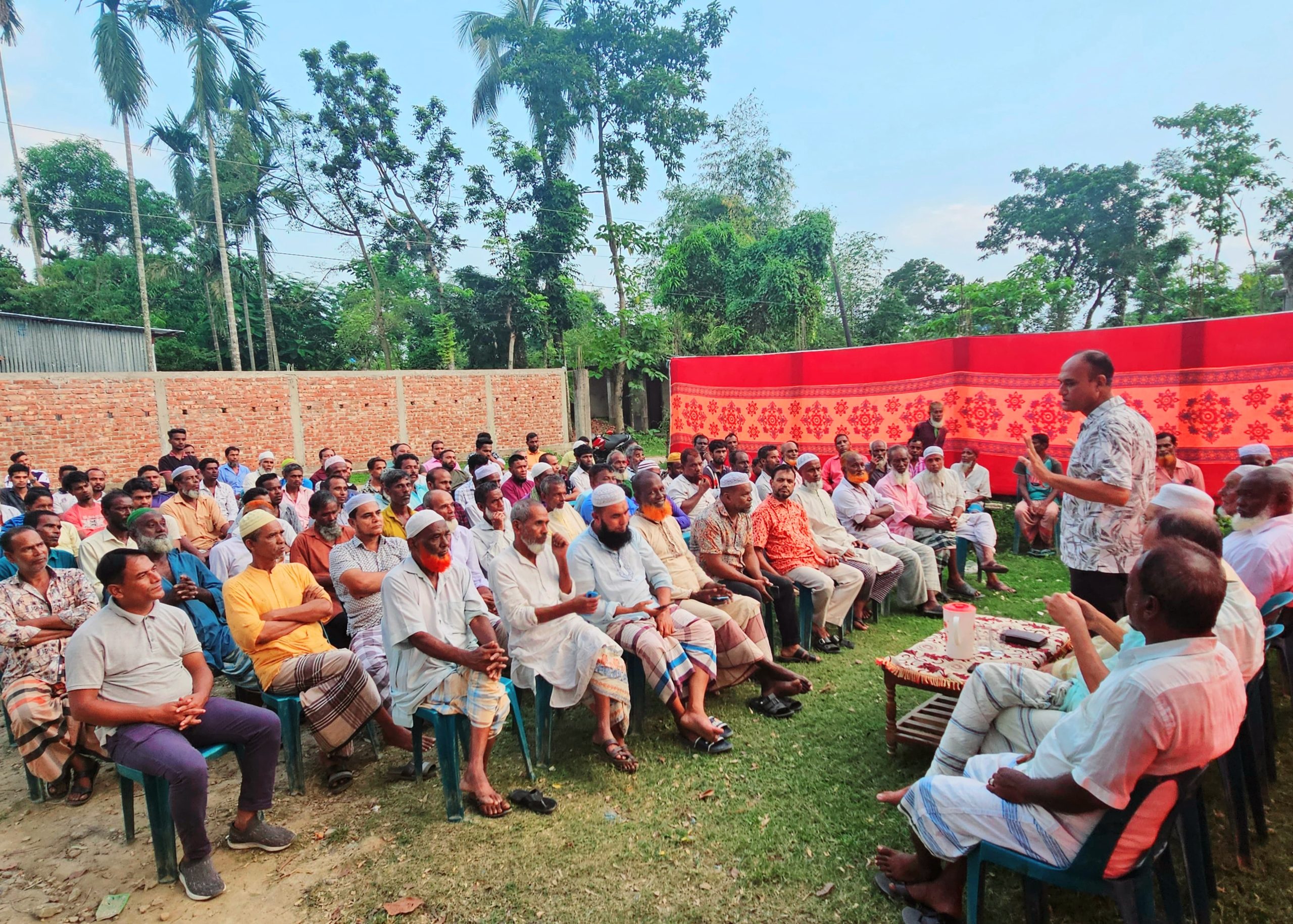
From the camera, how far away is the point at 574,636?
4074 millimetres

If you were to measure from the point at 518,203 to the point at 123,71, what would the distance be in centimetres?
1121

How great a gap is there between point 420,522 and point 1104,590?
11.5 feet

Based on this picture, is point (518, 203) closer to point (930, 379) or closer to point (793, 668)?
point (930, 379)

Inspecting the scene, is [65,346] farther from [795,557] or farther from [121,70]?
[795,557]

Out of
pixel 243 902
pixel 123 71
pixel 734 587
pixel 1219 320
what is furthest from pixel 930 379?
pixel 123 71

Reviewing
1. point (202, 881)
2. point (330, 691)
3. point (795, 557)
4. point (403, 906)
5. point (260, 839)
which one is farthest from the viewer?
point (795, 557)

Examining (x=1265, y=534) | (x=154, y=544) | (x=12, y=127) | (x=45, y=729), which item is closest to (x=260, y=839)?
(x=45, y=729)

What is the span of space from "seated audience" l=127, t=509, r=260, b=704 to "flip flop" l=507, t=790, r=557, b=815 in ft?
6.32

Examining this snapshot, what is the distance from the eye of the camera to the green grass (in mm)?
2803

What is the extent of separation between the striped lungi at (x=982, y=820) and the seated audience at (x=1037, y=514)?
21.2 feet

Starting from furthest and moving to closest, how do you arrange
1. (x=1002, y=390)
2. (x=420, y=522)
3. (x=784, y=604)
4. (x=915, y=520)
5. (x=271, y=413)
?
(x=271, y=413), (x=1002, y=390), (x=915, y=520), (x=784, y=604), (x=420, y=522)

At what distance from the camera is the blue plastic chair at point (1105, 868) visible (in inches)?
80.6

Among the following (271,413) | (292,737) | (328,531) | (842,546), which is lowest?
(292,737)

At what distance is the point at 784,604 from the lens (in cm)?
539
